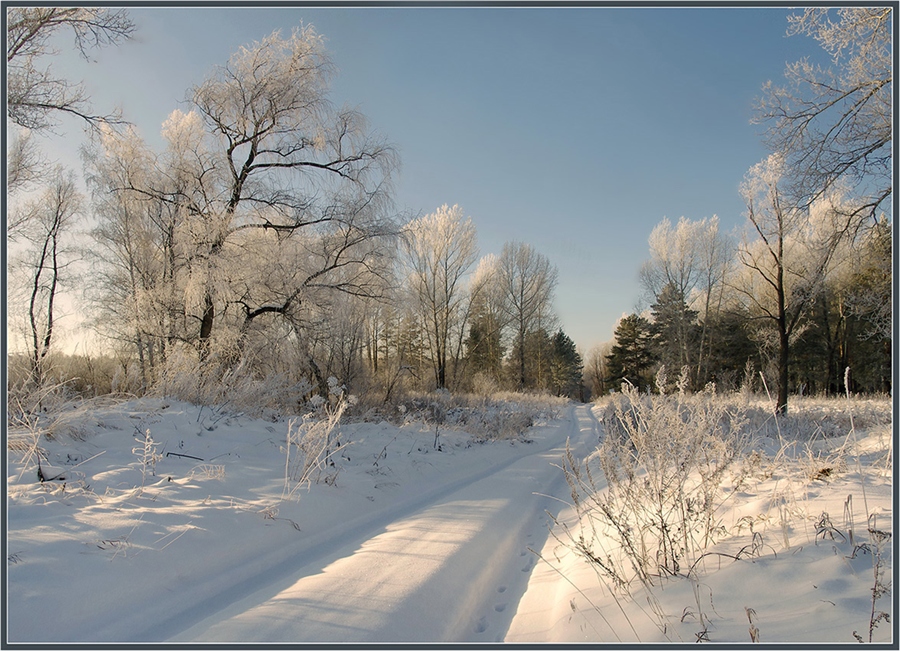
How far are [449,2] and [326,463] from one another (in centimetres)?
498

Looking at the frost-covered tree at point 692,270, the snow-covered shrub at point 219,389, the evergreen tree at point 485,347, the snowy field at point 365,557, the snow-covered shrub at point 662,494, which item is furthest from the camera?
the evergreen tree at point 485,347

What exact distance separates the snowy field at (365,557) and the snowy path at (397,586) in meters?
0.02

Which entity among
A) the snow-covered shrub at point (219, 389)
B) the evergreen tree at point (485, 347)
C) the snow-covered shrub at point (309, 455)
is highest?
the evergreen tree at point (485, 347)

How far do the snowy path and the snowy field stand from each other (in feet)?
0.05

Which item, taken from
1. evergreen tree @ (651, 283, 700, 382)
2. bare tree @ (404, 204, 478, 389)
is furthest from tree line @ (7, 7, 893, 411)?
bare tree @ (404, 204, 478, 389)

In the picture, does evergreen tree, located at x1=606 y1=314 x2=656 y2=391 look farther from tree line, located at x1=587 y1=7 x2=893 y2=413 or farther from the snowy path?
the snowy path

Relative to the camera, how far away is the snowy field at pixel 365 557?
2217 mm

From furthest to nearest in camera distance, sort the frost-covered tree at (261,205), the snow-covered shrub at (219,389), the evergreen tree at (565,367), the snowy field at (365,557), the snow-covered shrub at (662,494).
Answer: the evergreen tree at (565,367) → the frost-covered tree at (261,205) → the snow-covered shrub at (219,389) → the snow-covered shrub at (662,494) → the snowy field at (365,557)

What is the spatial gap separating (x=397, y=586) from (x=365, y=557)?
64cm

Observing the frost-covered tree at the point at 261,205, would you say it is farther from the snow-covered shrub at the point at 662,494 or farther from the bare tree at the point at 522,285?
the bare tree at the point at 522,285

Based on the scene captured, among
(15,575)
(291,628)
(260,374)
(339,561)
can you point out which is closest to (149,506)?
(15,575)

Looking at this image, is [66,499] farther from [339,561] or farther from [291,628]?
[291,628]

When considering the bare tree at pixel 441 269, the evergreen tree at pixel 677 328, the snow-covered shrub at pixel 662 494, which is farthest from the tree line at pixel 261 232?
the evergreen tree at pixel 677 328

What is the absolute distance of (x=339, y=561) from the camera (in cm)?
346
